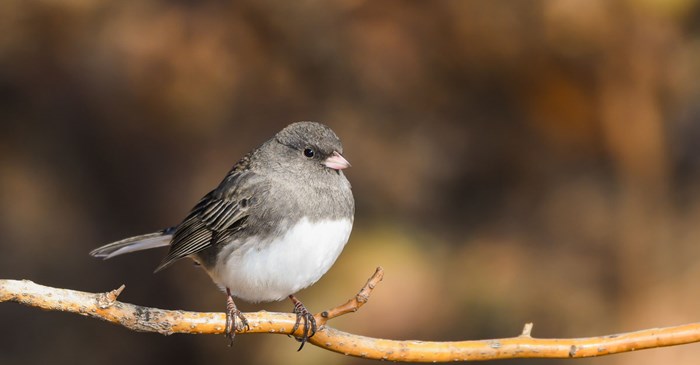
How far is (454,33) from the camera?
5.72 m

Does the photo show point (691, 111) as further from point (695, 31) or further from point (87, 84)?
point (87, 84)

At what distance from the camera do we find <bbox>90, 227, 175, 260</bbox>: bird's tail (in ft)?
9.80

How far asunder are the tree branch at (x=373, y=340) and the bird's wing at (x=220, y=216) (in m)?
0.54

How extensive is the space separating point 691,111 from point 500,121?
1.20 meters

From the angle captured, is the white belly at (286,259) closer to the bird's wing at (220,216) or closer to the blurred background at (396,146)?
the bird's wing at (220,216)

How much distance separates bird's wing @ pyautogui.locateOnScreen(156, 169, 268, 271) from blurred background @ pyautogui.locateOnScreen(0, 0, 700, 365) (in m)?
2.15

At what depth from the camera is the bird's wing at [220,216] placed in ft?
9.35

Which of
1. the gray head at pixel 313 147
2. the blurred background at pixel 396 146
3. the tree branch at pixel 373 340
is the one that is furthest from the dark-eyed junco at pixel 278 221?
the blurred background at pixel 396 146

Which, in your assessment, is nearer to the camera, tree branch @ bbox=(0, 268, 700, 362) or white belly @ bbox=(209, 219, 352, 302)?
tree branch @ bbox=(0, 268, 700, 362)

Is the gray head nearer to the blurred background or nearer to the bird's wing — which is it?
the bird's wing

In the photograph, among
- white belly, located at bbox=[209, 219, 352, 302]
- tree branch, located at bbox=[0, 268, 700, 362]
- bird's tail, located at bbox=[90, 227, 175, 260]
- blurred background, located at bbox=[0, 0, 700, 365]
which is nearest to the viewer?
tree branch, located at bbox=[0, 268, 700, 362]

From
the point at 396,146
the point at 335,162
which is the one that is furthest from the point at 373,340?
the point at 396,146

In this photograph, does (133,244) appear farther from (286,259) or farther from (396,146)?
(396,146)

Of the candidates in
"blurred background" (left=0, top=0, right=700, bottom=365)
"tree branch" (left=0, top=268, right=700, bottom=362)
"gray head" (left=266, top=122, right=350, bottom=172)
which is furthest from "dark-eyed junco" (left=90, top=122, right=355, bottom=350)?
"blurred background" (left=0, top=0, right=700, bottom=365)
